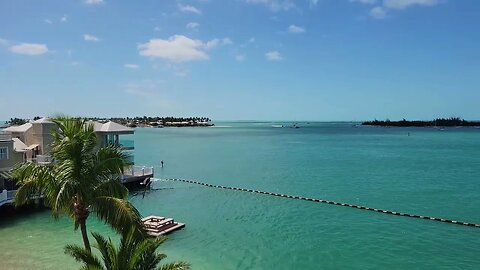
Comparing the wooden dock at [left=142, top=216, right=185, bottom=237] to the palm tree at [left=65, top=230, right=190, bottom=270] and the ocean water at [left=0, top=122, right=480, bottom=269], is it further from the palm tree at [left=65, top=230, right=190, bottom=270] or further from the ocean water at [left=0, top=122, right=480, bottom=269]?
the palm tree at [left=65, top=230, right=190, bottom=270]

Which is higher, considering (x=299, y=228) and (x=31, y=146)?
(x=31, y=146)

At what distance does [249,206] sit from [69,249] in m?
26.4

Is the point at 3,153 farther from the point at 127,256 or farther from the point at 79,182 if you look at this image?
the point at 127,256

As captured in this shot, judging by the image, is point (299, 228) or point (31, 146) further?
point (31, 146)

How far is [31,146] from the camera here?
124 ft

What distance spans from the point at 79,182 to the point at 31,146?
29.1 m

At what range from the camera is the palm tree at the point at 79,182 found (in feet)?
39.1

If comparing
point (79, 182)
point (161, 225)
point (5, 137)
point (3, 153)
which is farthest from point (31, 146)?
point (79, 182)

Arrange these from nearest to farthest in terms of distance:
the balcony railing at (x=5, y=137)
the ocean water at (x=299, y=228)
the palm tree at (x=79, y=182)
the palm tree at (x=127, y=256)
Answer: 1. the palm tree at (x=127, y=256)
2. the palm tree at (x=79, y=182)
3. the ocean water at (x=299, y=228)
4. the balcony railing at (x=5, y=137)

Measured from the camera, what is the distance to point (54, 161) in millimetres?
13477

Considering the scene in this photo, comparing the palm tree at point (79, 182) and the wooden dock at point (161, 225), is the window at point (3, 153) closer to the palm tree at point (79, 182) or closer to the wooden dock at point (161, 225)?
the wooden dock at point (161, 225)

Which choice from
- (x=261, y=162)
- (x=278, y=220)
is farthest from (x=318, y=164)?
(x=278, y=220)

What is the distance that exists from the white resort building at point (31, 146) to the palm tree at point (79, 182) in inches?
504

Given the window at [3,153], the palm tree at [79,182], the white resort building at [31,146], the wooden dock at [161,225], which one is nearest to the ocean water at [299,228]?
the wooden dock at [161,225]
